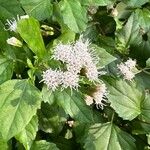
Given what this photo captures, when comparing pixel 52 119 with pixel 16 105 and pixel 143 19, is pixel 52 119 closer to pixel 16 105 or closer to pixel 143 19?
pixel 16 105

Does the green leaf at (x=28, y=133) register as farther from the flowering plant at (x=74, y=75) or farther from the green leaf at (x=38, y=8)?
the green leaf at (x=38, y=8)

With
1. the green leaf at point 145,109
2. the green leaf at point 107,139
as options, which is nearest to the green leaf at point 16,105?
the green leaf at point 107,139

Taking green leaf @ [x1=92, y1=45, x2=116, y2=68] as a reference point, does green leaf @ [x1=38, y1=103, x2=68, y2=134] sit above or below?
below

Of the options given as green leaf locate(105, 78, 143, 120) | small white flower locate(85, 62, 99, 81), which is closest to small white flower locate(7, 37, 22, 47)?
small white flower locate(85, 62, 99, 81)

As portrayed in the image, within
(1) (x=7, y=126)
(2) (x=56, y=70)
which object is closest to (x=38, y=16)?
(2) (x=56, y=70)

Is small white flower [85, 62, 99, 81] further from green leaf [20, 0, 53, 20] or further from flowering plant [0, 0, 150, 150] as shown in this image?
green leaf [20, 0, 53, 20]

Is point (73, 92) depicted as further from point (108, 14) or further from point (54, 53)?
point (108, 14)

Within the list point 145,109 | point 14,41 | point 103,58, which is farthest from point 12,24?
point 145,109
